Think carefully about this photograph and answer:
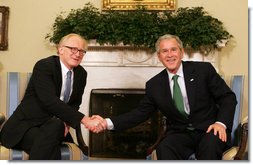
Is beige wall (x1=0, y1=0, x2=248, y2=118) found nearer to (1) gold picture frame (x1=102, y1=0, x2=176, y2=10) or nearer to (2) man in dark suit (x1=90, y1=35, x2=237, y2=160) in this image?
(1) gold picture frame (x1=102, y1=0, x2=176, y2=10)

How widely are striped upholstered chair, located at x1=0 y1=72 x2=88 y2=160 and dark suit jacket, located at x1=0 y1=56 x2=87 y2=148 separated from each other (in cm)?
6

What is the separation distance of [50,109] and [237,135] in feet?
3.94

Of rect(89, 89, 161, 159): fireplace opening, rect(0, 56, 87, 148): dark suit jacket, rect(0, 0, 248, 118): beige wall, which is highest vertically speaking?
rect(0, 0, 248, 118): beige wall

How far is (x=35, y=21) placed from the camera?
166 inches

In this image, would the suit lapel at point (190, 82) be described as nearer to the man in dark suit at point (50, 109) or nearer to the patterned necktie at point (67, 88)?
the man in dark suit at point (50, 109)

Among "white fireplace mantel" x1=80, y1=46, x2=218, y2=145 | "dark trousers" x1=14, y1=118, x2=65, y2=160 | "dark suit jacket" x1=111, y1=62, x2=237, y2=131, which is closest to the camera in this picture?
"dark trousers" x1=14, y1=118, x2=65, y2=160

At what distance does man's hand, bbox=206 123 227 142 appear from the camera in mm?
2008

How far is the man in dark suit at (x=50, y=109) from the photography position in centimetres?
198

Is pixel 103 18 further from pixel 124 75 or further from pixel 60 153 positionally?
pixel 60 153

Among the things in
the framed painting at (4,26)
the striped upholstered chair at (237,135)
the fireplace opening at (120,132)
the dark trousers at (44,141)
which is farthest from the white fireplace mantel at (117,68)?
the dark trousers at (44,141)

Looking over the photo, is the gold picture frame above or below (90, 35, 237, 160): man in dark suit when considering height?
above

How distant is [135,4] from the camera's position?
4039 millimetres

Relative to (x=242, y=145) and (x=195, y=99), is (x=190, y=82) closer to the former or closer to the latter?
(x=195, y=99)

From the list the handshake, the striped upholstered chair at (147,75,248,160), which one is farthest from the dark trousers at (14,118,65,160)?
the striped upholstered chair at (147,75,248,160)
